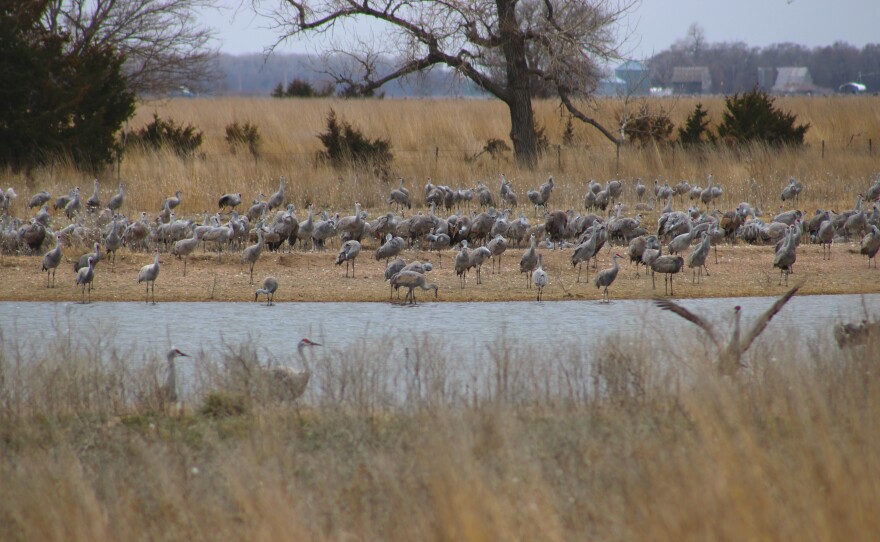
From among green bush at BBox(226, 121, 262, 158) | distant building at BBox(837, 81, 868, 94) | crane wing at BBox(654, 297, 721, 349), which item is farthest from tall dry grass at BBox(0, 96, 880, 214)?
distant building at BBox(837, 81, 868, 94)

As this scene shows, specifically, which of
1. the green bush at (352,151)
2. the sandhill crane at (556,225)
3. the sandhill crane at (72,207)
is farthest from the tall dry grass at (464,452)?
the green bush at (352,151)

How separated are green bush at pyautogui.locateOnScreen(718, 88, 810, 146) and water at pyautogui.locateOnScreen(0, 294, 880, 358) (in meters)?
15.0

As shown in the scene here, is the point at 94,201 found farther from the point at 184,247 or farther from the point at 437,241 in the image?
the point at 437,241

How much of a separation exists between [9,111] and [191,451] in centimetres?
2086

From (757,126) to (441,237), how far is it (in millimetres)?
14072

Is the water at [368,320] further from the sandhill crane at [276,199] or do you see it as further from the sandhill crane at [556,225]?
the sandhill crane at [276,199]

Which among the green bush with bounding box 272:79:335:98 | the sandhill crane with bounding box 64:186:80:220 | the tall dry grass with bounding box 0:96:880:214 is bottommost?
the sandhill crane with bounding box 64:186:80:220

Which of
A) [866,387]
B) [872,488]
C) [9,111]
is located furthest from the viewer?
[9,111]

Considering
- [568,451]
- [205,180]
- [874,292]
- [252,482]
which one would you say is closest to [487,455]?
[568,451]

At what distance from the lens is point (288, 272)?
15.7 metres

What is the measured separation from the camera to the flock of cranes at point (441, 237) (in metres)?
14.5

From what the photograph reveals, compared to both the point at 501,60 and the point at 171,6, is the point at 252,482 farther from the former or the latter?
the point at 171,6

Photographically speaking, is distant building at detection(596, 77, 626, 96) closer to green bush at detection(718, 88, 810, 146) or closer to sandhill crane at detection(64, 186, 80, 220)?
green bush at detection(718, 88, 810, 146)

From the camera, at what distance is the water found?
10828mm
